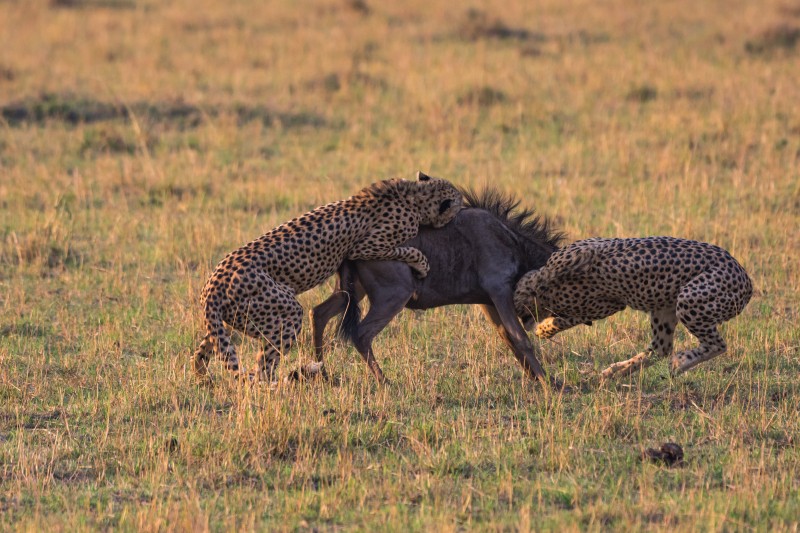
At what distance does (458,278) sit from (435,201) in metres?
0.45

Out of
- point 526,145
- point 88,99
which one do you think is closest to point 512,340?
point 526,145

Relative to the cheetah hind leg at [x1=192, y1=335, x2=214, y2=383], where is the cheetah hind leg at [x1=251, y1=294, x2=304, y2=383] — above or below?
above

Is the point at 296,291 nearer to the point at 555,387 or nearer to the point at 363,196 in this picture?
the point at 363,196

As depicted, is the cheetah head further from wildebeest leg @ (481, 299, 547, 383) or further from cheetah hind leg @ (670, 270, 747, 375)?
cheetah hind leg @ (670, 270, 747, 375)

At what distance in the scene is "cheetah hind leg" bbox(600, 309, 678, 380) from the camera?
6730 mm

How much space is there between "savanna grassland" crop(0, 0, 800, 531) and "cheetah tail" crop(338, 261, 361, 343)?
0.81 feet

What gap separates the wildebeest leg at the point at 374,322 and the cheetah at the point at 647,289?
68 cm

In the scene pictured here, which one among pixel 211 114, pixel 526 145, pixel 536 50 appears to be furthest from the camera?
pixel 536 50

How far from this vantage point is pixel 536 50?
54.3 ft

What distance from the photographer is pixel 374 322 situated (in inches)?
265

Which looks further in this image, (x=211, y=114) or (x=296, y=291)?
(x=211, y=114)

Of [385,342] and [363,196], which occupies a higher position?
[363,196]

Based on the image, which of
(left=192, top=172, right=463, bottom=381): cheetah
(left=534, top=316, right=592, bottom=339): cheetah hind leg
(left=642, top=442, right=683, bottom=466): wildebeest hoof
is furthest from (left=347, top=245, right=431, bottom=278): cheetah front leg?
(left=642, top=442, right=683, bottom=466): wildebeest hoof

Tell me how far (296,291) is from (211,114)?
7.22m
